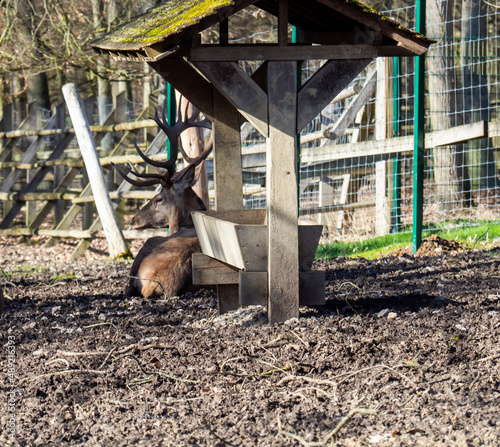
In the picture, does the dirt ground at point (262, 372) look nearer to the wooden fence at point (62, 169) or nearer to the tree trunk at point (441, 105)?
the tree trunk at point (441, 105)

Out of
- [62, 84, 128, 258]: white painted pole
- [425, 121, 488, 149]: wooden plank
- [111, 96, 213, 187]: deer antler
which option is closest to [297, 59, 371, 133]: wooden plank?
[425, 121, 488, 149]: wooden plank


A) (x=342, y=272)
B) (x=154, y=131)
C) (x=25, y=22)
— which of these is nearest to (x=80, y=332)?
(x=342, y=272)

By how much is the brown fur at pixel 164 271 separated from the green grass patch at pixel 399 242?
92.8 inches

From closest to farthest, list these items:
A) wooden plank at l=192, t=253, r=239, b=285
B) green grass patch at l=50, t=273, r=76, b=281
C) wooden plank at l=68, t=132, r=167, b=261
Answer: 1. wooden plank at l=192, t=253, r=239, b=285
2. green grass patch at l=50, t=273, r=76, b=281
3. wooden plank at l=68, t=132, r=167, b=261

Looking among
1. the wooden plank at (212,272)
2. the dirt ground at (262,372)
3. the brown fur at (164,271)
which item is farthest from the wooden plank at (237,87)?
the brown fur at (164,271)

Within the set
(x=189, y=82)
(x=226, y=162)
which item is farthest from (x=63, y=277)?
(x=189, y=82)

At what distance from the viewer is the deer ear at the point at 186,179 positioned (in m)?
7.85

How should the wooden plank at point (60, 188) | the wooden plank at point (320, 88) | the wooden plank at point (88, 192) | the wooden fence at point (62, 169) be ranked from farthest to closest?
the wooden plank at point (60, 188), the wooden fence at point (62, 169), the wooden plank at point (88, 192), the wooden plank at point (320, 88)

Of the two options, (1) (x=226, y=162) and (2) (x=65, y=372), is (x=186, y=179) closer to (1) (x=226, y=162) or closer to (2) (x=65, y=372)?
(1) (x=226, y=162)

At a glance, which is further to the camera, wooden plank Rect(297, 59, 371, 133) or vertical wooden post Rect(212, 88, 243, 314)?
vertical wooden post Rect(212, 88, 243, 314)

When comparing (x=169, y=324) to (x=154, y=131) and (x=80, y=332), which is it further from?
(x=154, y=131)

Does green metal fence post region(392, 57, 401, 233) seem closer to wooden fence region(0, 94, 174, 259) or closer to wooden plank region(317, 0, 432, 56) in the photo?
wooden fence region(0, 94, 174, 259)

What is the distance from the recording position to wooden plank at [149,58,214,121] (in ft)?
15.8

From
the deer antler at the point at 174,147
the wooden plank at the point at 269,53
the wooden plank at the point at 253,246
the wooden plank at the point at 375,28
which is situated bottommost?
the wooden plank at the point at 253,246
